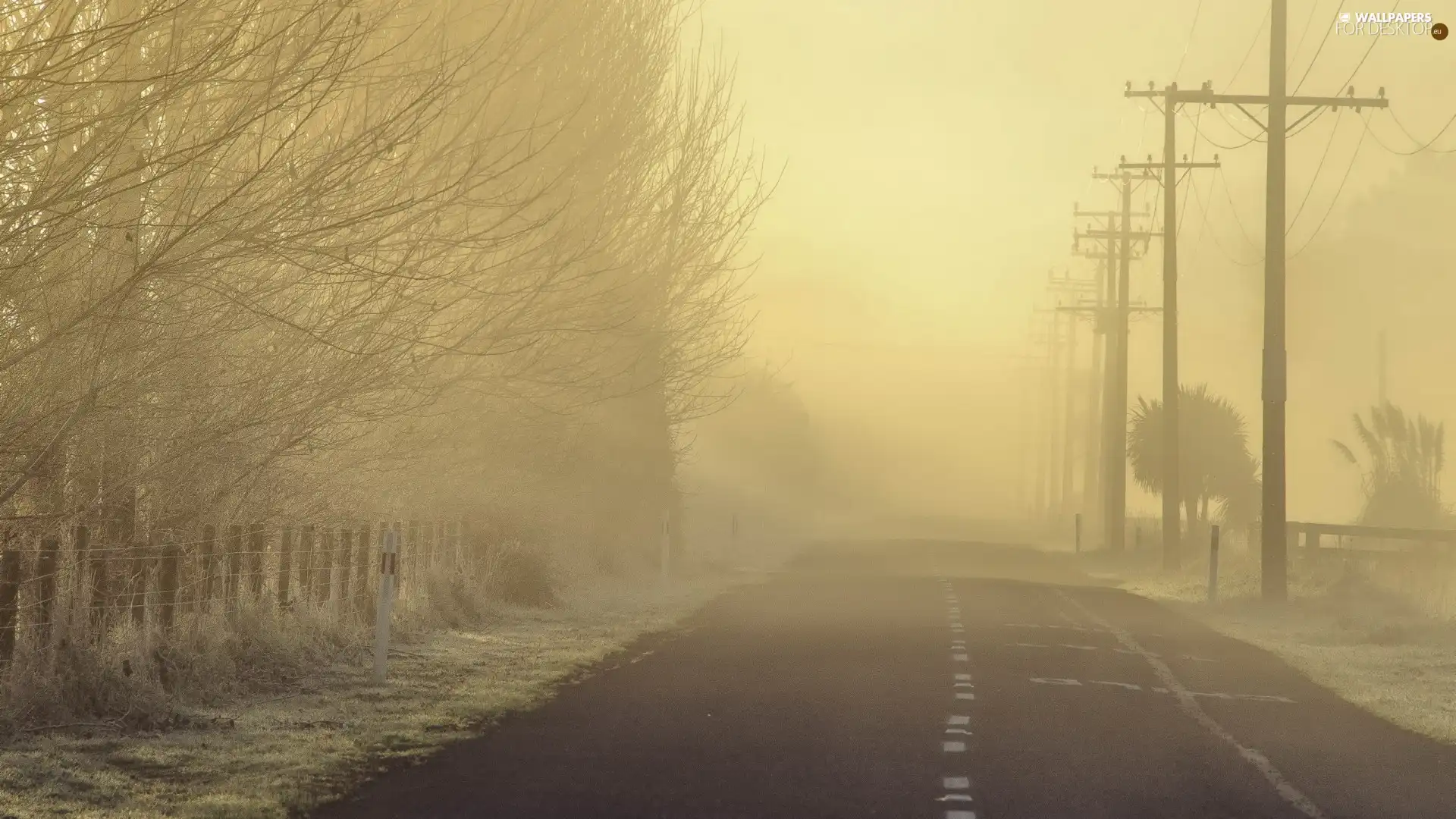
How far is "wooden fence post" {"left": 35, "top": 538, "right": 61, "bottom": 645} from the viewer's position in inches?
470

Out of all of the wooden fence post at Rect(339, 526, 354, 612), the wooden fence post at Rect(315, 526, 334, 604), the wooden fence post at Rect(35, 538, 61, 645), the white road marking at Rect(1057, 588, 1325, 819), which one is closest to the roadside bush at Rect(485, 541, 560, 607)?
the wooden fence post at Rect(339, 526, 354, 612)

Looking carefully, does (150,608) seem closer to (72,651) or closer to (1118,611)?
(72,651)

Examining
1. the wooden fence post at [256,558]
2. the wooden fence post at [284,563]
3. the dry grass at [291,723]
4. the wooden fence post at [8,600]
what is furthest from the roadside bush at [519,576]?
the wooden fence post at [8,600]

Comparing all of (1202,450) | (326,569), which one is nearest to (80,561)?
(326,569)

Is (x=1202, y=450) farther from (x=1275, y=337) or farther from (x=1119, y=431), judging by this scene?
(x=1275, y=337)

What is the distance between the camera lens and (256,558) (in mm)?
16109

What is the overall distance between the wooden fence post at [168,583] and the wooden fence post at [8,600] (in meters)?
2.22

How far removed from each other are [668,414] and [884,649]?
15689 mm

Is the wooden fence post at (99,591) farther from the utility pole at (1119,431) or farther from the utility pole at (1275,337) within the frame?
the utility pole at (1119,431)

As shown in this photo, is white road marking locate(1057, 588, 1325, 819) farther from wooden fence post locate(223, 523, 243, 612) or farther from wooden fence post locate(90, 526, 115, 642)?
wooden fence post locate(223, 523, 243, 612)

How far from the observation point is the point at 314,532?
17734 millimetres

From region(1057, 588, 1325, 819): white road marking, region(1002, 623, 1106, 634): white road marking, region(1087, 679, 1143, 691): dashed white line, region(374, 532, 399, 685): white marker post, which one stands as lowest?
region(1057, 588, 1325, 819): white road marking

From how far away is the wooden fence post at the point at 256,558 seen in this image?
628 inches

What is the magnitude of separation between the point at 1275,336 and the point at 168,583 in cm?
2265
